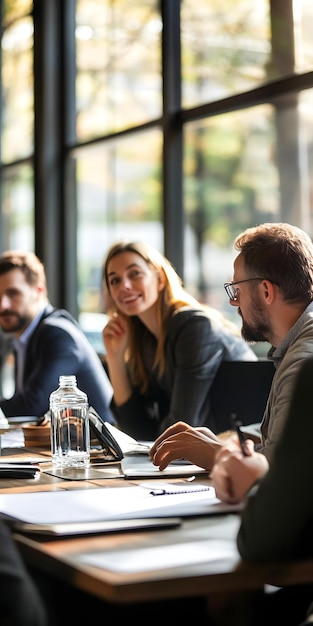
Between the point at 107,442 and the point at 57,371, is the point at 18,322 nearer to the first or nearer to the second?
the point at 57,371

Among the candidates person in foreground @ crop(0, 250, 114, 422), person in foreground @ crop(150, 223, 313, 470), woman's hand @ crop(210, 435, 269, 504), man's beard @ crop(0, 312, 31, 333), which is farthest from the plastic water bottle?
man's beard @ crop(0, 312, 31, 333)

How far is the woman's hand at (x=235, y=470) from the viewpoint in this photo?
176 cm

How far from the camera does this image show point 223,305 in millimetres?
5586

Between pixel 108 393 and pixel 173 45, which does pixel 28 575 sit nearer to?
pixel 108 393

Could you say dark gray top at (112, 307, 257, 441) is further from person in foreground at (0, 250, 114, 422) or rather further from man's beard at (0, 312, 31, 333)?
man's beard at (0, 312, 31, 333)

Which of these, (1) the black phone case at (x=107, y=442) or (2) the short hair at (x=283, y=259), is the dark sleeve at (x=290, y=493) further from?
Answer: (1) the black phone case at (x=107, y=442)

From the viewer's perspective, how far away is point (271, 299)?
254 cm

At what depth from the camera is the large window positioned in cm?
494

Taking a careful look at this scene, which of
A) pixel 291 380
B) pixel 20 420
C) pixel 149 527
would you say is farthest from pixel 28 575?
pixel 20 420

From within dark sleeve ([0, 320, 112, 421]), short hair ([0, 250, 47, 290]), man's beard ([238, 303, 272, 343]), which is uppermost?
short hair ([0, 250, 47, 290])

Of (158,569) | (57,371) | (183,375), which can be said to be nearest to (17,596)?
(158,569)

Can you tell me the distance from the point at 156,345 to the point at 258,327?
5.16 feet

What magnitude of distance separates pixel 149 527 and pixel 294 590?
40cm

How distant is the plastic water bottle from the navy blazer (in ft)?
4.91
